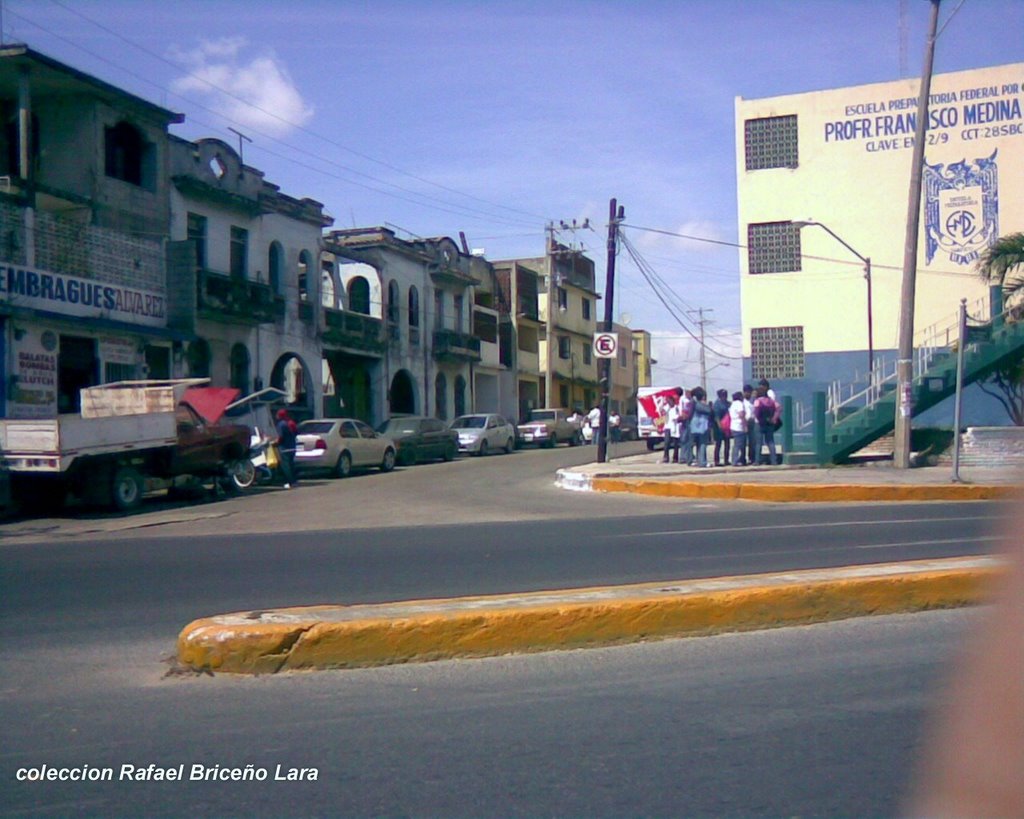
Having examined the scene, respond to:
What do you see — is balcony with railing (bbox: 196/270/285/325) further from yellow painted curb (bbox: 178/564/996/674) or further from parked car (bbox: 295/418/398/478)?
yellow painted curb (bbox: 178/564/996/674)

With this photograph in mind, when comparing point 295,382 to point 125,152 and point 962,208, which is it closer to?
point 125,152

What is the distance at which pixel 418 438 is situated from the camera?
104ft

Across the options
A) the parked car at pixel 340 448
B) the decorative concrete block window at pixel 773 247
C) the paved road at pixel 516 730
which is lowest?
the paved road at pixel 516 730

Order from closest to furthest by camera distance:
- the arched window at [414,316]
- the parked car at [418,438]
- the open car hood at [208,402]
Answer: the open car hood at [208,402]
the parked car at [418,438]
the arched window at [414,316]

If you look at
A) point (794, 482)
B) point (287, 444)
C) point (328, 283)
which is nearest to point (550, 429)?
point (328, 283)

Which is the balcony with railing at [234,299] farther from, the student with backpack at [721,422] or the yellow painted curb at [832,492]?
the yellow painted curb at [832,492]

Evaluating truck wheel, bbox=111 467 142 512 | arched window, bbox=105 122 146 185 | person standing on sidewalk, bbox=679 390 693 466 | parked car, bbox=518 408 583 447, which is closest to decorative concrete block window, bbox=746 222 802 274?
parked car, bbox=518 408 583 447

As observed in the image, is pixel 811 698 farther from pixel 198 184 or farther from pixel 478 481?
pixel 198 184

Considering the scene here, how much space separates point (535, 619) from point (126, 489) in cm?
1361

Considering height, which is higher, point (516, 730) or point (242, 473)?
point (242, 473)

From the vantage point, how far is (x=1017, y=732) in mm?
2119

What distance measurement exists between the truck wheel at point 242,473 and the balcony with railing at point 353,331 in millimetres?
13527

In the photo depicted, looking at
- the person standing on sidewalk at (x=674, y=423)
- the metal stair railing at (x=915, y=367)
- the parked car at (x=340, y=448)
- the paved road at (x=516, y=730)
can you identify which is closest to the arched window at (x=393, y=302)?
the parked car at (x=340, y=448)

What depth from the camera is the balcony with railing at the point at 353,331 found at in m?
36.8
